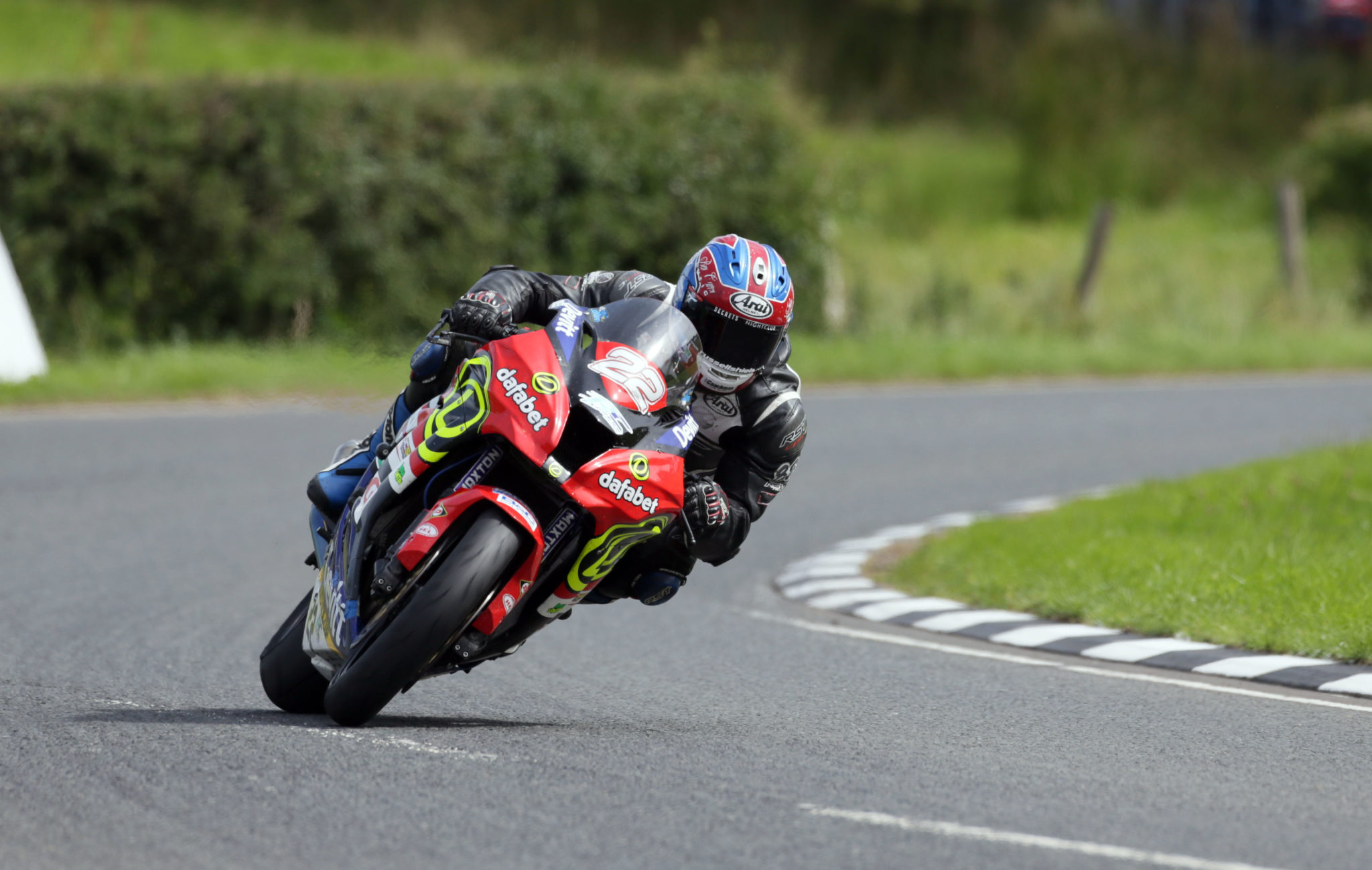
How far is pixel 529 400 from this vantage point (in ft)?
18.2

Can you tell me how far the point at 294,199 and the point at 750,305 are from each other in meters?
13.5

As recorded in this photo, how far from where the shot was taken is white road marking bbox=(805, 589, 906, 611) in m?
9.73

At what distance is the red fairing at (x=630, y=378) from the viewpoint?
5.71 metres

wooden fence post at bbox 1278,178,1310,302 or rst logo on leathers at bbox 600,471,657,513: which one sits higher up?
rst logo on leathers at bbox 600,471,657,513

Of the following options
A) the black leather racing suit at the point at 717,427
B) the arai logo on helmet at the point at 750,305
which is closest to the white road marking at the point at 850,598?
the black leather racing suit at the point at 717,427

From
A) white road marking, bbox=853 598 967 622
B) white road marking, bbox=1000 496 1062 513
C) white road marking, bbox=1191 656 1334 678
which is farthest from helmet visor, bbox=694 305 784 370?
white road marking, bbox=1000 496 1062 513

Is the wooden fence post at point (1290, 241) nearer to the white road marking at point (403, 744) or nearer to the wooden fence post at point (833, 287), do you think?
the wooden fence post at point (833, 287)

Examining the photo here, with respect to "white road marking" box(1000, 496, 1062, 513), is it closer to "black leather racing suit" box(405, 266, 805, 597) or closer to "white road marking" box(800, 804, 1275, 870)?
"black leather racing suit" box(405, 266, 805, 597)

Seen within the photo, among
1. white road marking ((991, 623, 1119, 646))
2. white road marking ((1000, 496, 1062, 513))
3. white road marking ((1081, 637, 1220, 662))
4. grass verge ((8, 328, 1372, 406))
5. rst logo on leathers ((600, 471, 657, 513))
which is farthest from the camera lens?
grass verge ((8, 328, 1372, 406))

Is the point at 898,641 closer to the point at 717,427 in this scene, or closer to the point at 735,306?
the point at 717,427

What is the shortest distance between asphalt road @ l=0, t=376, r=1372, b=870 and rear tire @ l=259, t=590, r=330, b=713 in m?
0.08

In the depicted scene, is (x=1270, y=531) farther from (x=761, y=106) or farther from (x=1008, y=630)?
(x=761, y=106)

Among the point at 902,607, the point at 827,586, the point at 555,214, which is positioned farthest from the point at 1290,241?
the point at 902,607

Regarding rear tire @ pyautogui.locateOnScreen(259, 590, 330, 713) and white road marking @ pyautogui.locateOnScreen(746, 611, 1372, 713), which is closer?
rear tire @ pyautogui.locateOnScreen(259, 590, 330, 713)
